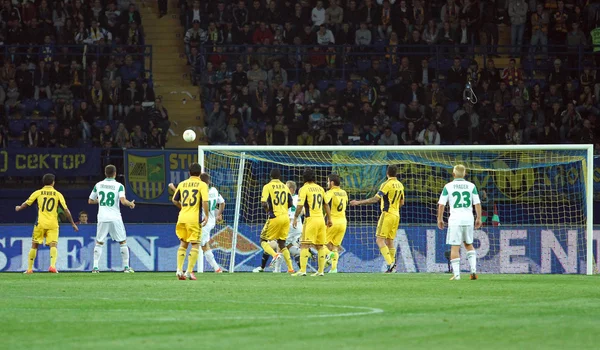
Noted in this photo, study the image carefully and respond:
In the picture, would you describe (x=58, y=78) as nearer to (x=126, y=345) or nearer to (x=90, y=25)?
(x=90, y=25)

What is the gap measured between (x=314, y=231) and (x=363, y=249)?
5.23 meters

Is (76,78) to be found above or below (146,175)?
above

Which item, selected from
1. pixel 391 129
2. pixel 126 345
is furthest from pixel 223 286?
pixel 391 129

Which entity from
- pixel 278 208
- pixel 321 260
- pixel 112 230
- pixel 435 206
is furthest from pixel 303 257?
pixel 435 206

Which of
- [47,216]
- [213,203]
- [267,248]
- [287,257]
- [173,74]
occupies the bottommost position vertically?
[287,257]

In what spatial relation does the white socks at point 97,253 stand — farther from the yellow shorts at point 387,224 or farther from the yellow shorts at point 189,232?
the yellow shorts at point 387,224

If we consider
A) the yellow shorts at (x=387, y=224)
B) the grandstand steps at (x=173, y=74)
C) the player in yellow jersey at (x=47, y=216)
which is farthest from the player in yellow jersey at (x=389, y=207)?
the grandstand steps at (x=173, y=74)

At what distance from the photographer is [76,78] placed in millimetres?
30828

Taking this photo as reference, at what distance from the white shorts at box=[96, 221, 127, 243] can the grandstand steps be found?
7.79m

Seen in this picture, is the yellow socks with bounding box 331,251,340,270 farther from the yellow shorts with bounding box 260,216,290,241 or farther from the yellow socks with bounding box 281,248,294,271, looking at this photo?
the yellow shorts with bounding box 260,216,290,241

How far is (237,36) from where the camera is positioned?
1276 inches

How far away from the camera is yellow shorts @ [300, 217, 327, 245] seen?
2047 cm

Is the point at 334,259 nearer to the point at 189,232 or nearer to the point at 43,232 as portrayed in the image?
the point at 189,232

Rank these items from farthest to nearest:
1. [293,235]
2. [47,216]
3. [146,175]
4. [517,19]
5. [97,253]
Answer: [517,19] < [146,175] < [293,235] < [97,253] < [47,216]
